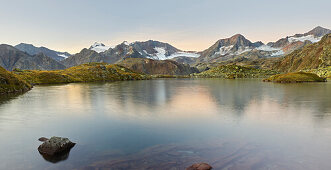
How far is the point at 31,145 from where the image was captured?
19.0 metres

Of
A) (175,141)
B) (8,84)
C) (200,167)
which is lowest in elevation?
(175,141)

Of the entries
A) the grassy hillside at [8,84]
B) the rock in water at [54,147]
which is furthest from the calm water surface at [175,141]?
the grassy hillside at [8,84]

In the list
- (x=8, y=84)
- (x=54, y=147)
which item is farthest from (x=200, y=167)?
(x=8, y=84)

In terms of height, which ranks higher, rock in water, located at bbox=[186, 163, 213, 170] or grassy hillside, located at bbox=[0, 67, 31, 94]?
grassy hillside, located at bbox=[0, 67, 31, 94]

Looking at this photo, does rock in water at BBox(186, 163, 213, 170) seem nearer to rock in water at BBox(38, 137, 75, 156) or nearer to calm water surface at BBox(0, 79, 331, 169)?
calm water surface at BBox(0, 79, 331, 169)

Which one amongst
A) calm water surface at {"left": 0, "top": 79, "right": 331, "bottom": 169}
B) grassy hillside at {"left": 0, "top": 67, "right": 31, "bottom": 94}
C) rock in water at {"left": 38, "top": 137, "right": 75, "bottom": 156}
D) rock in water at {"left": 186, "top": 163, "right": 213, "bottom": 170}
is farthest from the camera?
grassy hillside at {"left": 0, "top": 67, "right": 31, "bottom": 94}

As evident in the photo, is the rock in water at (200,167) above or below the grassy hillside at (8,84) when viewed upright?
below

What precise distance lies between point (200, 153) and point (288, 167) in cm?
638

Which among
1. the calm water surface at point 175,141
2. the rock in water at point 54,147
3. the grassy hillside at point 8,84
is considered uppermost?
the grassy hillside at point 8,84

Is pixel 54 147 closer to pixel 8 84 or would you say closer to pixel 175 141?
pixel 175 141

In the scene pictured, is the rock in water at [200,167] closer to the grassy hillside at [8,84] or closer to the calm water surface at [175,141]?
the calm water surface at [175,141]

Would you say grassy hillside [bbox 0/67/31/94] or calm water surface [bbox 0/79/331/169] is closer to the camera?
calm water surface [bbox 0/79/331/169]

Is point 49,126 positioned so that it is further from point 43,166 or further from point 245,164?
point 245,164

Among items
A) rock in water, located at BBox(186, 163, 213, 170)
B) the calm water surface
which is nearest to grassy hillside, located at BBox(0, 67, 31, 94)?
the calm water surface
